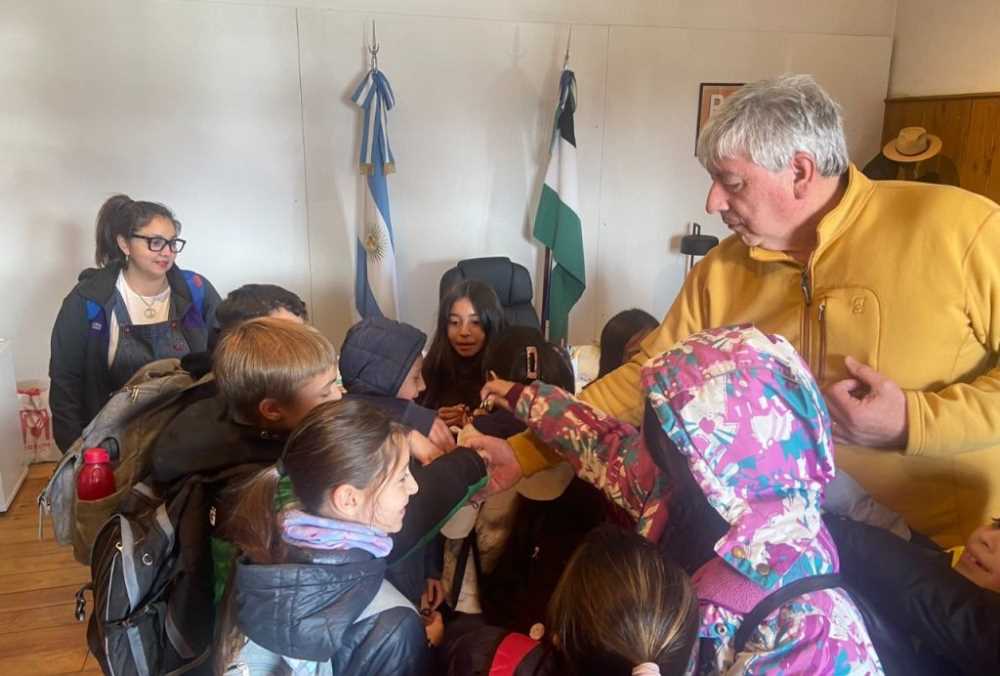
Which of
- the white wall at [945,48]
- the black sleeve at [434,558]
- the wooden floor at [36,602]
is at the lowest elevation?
the wooden floor at [36,602]

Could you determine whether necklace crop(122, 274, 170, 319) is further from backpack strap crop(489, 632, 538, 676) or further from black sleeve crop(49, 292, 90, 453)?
backpack strap crop(489, 632, 538, 676)

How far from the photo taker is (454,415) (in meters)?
2.10

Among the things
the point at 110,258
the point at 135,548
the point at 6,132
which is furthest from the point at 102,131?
the point at 135,548

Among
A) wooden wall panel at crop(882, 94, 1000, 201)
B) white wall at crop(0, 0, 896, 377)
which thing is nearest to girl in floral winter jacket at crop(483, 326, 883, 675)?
→ white wall at crop(0, 0, 896, 377)

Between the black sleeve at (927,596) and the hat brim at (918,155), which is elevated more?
the hat brim at (918,155)

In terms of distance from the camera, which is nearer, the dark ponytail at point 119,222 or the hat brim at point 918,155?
the dark ponytail at point 119,222

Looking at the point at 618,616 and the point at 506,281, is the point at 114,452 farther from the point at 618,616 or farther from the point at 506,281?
the point at 506,281

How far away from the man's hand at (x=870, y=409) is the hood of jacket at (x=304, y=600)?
0.76m

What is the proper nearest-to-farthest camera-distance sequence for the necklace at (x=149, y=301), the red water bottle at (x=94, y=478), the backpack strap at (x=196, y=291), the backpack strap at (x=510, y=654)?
1. the backpack strap at (x=510, y=654)
2. the red water bottle at (x=94, y=478)
3. the necklace at (x=149, y=301)
4. the backpack strap at (x=196, y=291)

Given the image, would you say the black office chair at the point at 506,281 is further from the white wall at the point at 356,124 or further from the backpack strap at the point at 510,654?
the backpack strap at the point at 510,654

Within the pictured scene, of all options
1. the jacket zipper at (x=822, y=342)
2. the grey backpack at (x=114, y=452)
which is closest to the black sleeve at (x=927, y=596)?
the jacket zipper at (x=822, y=342)

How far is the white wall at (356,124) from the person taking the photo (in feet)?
11.5

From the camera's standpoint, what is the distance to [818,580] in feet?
3.05

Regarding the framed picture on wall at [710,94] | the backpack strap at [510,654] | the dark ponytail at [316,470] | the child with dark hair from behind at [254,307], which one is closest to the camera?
the backpack strap at [510,654]
